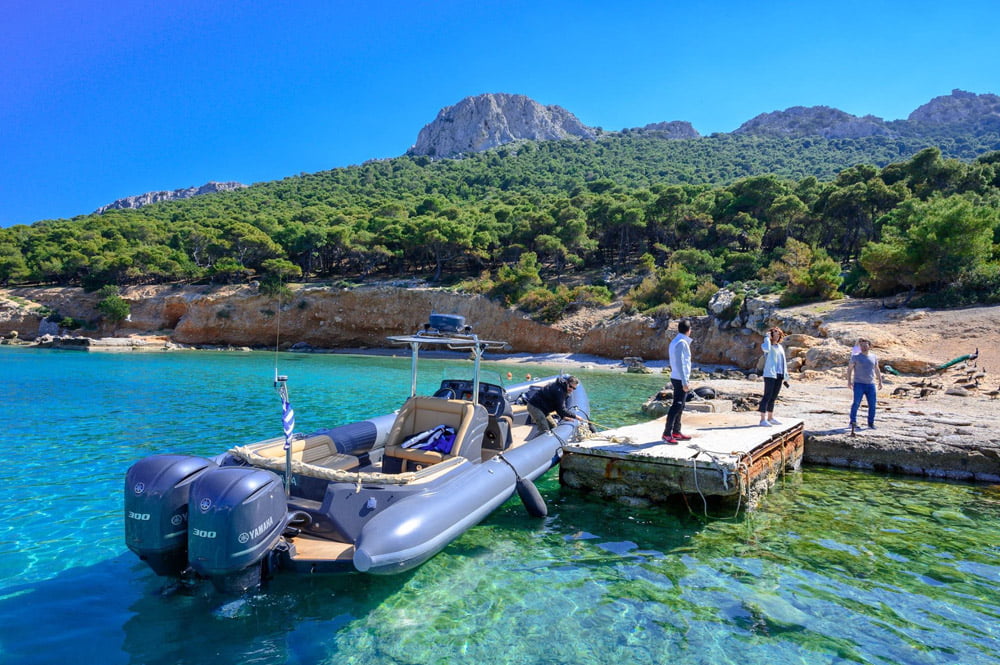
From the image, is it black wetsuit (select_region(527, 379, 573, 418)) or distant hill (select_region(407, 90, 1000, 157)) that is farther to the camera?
distant hill (select_region(407, 90, 1000, 157))

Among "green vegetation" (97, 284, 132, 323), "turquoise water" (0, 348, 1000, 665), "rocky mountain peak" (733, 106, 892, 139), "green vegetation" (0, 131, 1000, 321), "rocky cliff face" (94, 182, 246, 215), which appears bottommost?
"turquoise water" (0, 348, 1000, 665)

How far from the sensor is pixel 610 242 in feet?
152

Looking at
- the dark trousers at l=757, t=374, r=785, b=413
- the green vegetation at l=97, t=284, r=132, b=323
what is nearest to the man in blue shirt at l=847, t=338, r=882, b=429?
the dark trousers at l=757, t=374, r=785, b=413

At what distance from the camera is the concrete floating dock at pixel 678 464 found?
6418 millimetres

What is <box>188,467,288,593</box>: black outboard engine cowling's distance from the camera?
12.4 ft

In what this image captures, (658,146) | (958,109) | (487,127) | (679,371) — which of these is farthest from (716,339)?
(958,109)

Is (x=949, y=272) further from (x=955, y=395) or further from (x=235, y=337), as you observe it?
(x=235, y=337)

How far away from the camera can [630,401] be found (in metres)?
17.2

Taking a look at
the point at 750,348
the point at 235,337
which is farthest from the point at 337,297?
the point at 750,348

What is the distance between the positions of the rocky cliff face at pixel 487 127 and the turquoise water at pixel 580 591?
113331 mm

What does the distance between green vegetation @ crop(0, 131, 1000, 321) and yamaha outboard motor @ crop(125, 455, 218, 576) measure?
2512 centimetres

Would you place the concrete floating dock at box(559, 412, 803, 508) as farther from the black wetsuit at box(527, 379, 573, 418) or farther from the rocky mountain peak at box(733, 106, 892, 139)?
the rocky mountain peak at box(733, 106, 892, 139)

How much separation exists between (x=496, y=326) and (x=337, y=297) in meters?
13.4

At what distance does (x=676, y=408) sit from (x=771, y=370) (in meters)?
2.14
